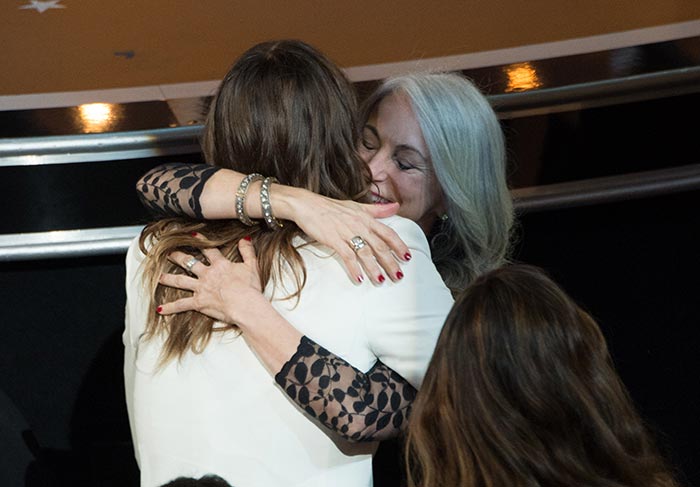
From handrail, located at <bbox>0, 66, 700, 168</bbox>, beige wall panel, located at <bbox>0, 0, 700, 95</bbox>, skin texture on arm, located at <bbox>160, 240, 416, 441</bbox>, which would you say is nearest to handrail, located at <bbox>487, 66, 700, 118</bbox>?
handrail, located at <bbox>0, 66, 700, 168</bbox>

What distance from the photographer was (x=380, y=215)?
1342 mm

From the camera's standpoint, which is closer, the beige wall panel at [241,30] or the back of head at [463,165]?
the back of head at [463,165]

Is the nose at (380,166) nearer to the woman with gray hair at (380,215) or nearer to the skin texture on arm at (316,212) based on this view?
the woman with gray hair at (380,215)

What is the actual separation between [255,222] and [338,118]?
0.64 feet

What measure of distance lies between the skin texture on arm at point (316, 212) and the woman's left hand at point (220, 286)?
67mm

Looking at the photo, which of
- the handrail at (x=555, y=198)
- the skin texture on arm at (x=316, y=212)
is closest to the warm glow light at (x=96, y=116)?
the handrail at (x=555, y=198)

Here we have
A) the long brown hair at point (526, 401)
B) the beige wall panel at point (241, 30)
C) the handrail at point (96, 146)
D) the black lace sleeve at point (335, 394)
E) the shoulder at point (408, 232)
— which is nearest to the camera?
the long brown hair at point (526, 401)

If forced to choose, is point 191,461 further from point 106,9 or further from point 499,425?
point 106,9

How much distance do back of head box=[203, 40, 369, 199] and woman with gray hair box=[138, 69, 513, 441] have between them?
0.05m

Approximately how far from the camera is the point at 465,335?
101cm

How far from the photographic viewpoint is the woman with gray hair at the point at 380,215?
123cm

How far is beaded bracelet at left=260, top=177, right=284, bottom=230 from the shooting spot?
1.33 metres

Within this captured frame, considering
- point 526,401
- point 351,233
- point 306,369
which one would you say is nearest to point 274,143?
point 351,233

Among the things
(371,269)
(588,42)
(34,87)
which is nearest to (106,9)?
(34,87)
